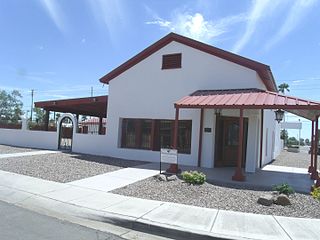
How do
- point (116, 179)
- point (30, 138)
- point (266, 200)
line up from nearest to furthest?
point (266, 200)
point (116, 179)
point (30, 138)

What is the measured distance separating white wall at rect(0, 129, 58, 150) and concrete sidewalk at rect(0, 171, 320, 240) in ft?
42.5

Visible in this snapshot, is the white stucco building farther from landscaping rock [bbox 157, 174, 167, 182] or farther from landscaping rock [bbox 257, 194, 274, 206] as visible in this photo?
landscaping rock [bbox 257, 194, 274, 206]

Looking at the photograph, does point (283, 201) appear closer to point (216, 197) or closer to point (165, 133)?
point (216, 197)

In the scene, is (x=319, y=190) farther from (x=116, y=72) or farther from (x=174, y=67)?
(x=116, y=72)

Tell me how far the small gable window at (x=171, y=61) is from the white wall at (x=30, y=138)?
933 cm

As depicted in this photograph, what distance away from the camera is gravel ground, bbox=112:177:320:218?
8.66 meters

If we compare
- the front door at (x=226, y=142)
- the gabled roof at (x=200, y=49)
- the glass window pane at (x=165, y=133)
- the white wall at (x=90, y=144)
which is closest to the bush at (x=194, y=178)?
the front door at (x=226, y=142)

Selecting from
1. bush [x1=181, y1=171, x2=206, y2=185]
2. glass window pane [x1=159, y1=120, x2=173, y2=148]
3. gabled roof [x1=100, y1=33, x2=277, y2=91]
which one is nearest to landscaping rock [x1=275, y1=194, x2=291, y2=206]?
bush [x1=181, y1=171, x2=206, y2=185]

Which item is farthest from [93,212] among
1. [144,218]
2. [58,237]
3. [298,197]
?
[298,197]

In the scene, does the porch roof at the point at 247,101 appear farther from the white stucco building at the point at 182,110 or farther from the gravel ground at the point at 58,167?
the gravel ground at the point at 58,167

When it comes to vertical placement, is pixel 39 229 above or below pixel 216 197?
below

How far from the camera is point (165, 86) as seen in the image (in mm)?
17750

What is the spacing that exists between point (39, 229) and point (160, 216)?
248 cm

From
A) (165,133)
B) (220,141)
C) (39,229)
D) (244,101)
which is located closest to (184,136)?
(165,133)
